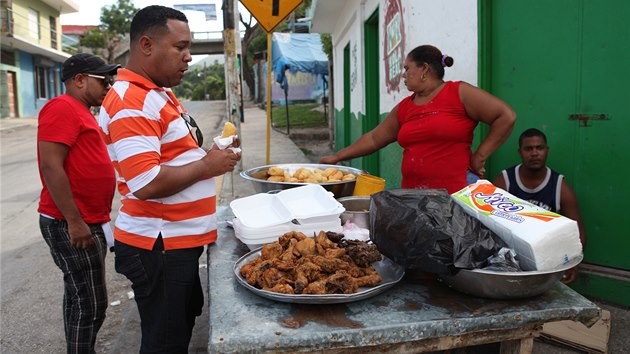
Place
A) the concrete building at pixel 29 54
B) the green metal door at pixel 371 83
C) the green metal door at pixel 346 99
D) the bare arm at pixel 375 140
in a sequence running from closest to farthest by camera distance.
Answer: the bare arm at pixel 375 140
the green metal door at pixel 371 83
the green metal door at pixel 346 99
the concrete building at pixel 29 54

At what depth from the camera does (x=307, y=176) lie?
3.10m

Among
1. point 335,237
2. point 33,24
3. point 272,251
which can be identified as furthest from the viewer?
point 33,24

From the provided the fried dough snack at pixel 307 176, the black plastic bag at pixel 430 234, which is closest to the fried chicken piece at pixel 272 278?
the black plastic bag at pixel 430 234

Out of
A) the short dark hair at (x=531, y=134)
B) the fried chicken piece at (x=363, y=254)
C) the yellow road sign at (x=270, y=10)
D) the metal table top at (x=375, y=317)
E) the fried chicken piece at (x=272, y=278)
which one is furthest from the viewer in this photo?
the yellow road sign at (x=270, y=10)

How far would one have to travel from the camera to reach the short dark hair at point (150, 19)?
1.99 meters

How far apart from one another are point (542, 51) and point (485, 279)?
267 centimetres

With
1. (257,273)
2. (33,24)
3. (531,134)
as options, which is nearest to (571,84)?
(531,134)

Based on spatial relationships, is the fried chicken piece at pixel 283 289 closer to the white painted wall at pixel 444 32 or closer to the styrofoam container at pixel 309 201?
the styrofoam container at pixel 309 201

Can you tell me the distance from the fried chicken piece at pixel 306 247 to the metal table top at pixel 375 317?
0.26 m

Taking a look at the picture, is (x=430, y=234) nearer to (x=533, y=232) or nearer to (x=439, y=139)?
(x=533, y=232)

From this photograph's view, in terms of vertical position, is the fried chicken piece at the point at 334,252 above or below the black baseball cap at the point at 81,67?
below

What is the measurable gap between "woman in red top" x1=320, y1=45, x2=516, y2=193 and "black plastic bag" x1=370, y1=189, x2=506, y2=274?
130cm

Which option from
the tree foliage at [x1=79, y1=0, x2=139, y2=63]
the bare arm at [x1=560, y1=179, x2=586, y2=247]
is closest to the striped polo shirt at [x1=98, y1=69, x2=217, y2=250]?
the bare arm at [x1=560, y1=179, x2=586, y2=247]

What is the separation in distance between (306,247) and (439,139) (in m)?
1.45
